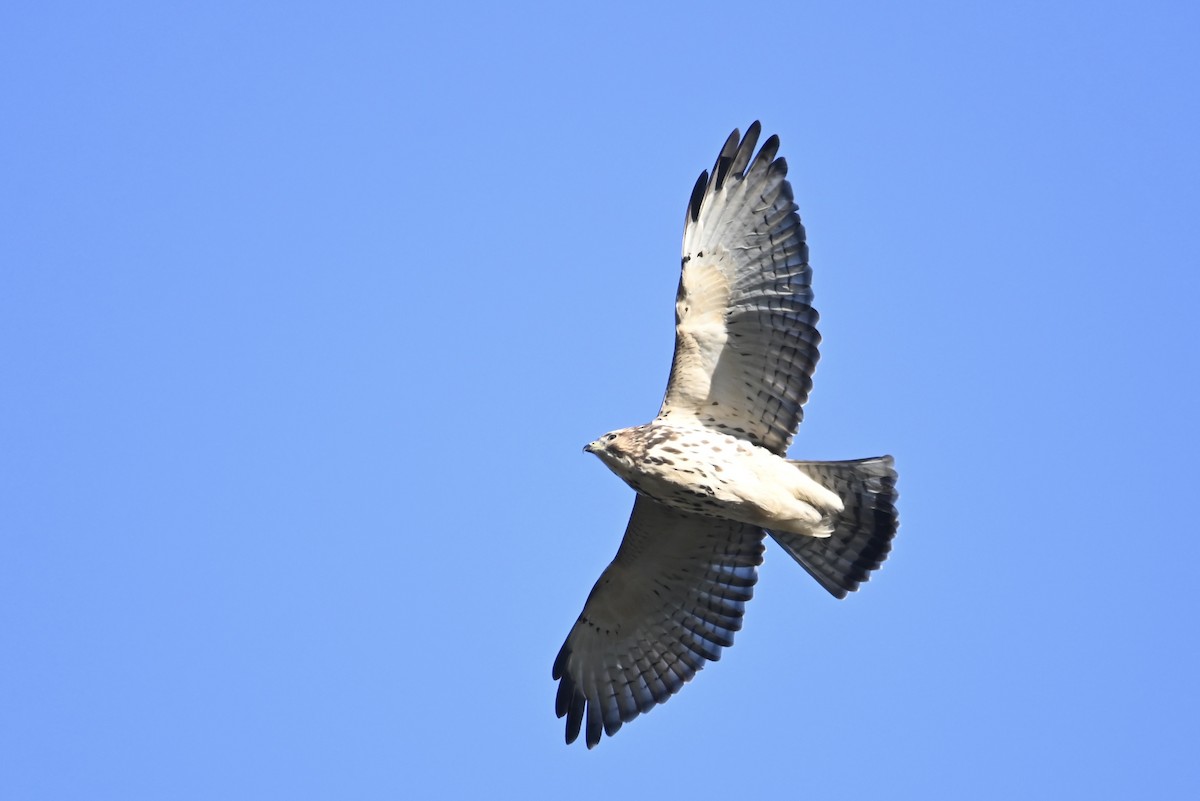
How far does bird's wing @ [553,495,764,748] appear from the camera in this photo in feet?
41.9

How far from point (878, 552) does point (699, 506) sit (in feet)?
4.73

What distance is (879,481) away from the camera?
476 inches

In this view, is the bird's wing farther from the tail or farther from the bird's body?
the bird's body

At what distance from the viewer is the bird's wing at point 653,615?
12.8 metres

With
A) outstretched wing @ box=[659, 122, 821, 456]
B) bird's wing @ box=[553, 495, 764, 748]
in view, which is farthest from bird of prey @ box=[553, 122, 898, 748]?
bird's wing @ box=[553, 495, 764, 748]

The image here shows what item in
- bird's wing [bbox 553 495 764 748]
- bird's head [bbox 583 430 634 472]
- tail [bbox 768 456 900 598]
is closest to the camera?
bird's head [bbox 583 430 634 472]

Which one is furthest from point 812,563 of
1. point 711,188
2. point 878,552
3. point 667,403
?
point 711,188

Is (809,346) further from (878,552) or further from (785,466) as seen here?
(878,552)

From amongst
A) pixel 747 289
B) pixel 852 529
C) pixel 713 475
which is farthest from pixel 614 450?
pixel 852 529

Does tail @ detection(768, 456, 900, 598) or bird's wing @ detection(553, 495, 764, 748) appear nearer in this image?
tail @ detection(768, 456, 900, 598)

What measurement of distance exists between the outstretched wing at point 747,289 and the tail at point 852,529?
0.54 m

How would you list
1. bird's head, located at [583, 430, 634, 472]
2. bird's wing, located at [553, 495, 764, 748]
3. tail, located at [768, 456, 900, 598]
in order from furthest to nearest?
bird's wing, located at [553, 495, 764, 748]
tail, located at [768, 456, 900, 598]
bird's head, located at [583, 430, 634, 472]

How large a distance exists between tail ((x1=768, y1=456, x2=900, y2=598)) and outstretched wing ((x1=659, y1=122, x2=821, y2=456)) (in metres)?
0.54

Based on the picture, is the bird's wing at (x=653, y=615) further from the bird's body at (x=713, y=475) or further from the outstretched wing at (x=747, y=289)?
the outstretched wing at (x=747, y=289)
